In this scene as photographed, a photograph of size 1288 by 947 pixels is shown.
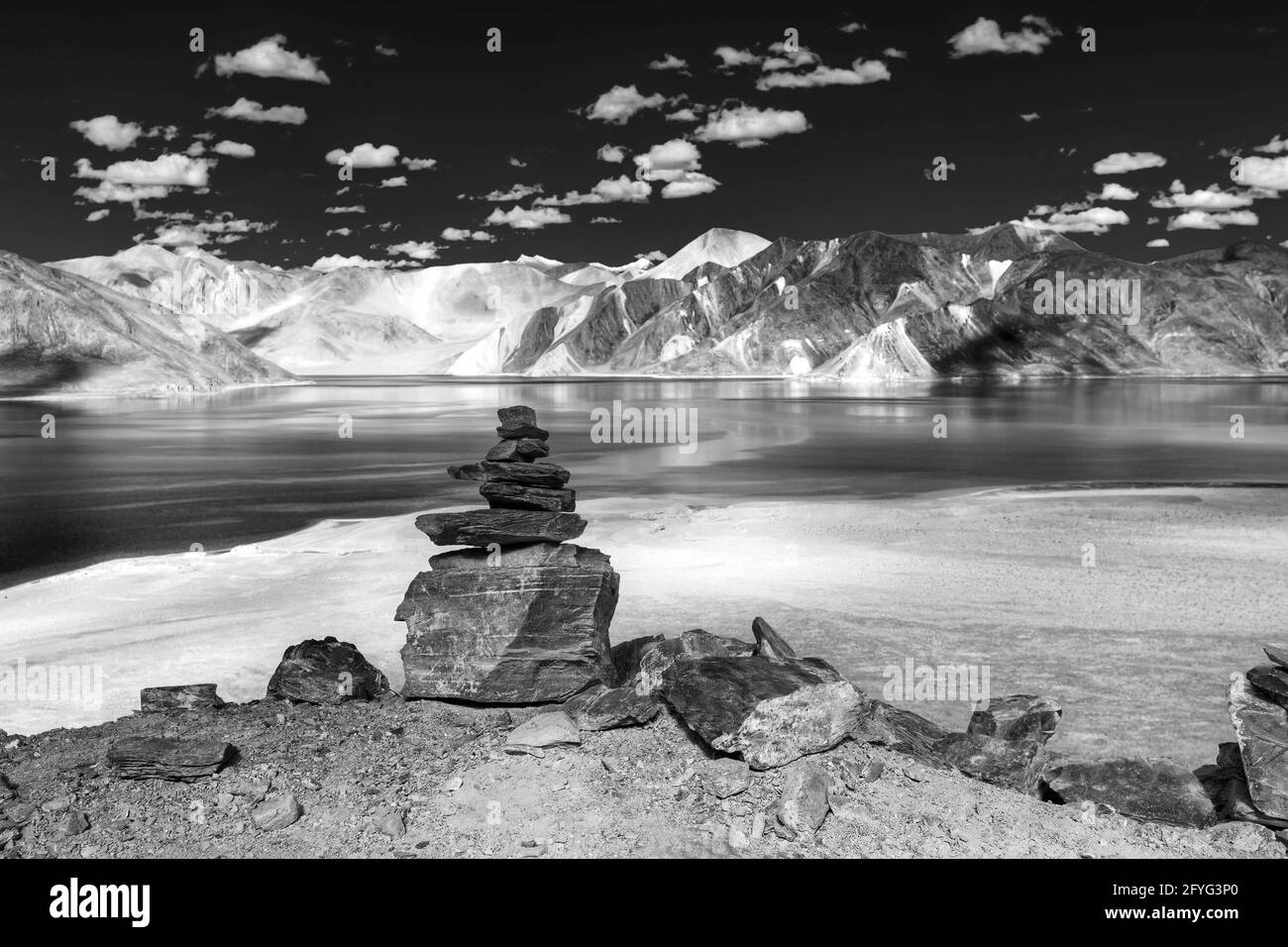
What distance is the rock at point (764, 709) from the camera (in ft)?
31.1

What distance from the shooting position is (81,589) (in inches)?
911

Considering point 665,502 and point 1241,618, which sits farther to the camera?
point 665,502

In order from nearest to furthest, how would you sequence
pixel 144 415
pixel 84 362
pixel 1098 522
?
pixel 1098 522 < pixel 144 415 < pixel 84 362

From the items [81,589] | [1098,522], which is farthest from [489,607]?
[1098,522]

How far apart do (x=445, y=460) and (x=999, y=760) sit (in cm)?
4862

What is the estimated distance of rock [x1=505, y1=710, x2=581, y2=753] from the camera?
400 inches

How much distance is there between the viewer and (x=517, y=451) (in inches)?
537

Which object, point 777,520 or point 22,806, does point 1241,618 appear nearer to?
point 777,520

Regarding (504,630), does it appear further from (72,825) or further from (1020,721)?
(1020,721)

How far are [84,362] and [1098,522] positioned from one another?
149m

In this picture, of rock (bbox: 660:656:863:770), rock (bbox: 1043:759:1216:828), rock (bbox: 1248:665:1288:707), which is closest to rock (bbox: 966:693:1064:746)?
rock (bbox: 1043:759:1216:828)

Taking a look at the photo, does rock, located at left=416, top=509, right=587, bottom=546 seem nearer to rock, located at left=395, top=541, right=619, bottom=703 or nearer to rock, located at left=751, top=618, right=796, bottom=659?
rock, located at left=395, top=541, right=619, bottom=703

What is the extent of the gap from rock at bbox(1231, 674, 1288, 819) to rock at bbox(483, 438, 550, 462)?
27.3 ft

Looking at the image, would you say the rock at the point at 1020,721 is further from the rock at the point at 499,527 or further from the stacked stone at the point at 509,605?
the rock at the point at 499,527
